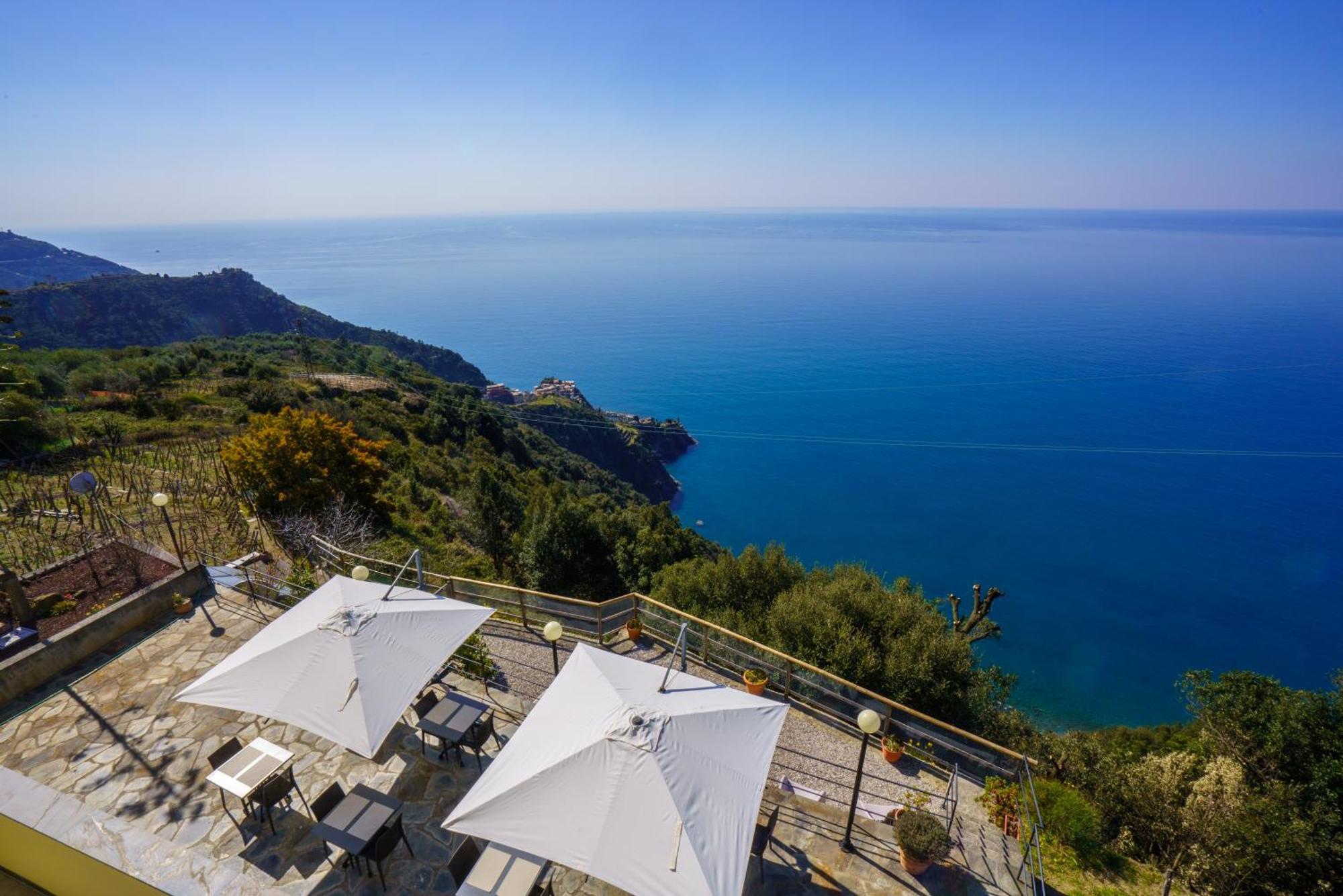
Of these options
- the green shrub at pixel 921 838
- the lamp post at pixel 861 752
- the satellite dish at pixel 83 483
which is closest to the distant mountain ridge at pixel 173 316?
the satellite dish at pixel 83 483

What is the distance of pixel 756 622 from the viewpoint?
13.2 metres

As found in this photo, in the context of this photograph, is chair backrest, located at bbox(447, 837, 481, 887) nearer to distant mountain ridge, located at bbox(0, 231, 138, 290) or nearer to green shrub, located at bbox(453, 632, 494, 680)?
green shrub, located at bbox(453, 632, 494, 680)

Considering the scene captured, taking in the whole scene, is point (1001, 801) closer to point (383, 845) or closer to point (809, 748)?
point (809, 748)

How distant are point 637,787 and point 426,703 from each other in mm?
3914

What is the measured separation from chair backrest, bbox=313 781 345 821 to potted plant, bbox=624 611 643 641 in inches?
188

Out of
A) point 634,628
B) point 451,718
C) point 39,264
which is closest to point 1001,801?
point 634,628

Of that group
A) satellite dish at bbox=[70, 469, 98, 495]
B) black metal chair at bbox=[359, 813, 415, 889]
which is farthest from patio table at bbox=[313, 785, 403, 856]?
satellite dish at bbox=[70, 469, 98, 495]

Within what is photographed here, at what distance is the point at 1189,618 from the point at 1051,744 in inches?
1721

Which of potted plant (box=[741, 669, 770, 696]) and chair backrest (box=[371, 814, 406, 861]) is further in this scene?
potted plant (box=[741, 669, 770, 696])

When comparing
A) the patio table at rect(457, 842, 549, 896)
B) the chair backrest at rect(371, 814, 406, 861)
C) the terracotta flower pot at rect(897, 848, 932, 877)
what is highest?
the patio table at rect(457, 842, 549, 896)

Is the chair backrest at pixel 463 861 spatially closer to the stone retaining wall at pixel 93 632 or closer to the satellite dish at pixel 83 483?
the stone retaining wall at pixel 93 632

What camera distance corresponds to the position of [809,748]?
8172 millimetres

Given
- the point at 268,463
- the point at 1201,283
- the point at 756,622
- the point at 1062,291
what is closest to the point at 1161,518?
the point at 756,622

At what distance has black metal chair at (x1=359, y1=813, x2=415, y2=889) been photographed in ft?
17.4
